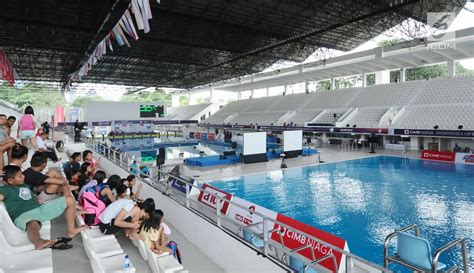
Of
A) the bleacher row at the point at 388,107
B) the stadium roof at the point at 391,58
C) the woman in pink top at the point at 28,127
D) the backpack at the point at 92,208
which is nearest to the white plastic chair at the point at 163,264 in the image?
the backpack at the point at 92,208

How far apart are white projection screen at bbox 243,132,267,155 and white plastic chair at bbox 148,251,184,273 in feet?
46.9

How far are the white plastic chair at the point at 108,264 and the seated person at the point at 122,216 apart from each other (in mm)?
726

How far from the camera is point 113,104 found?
33188mm

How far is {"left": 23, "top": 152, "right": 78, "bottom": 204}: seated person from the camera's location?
4.14m

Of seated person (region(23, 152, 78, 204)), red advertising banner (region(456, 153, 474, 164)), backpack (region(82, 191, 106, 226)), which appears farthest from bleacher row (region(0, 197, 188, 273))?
red advertising banner (region(456, 153, 474, 164))

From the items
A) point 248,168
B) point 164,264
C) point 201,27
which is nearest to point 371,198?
point 248,168

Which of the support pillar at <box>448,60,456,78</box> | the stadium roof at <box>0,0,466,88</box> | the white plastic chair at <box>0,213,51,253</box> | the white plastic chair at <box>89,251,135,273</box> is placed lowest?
the white plastic chair at <box>89,251,135,273</box>

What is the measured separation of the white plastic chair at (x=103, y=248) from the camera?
3463 mm

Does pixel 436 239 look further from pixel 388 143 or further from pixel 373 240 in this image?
pixel 388 143

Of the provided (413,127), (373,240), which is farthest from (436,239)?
(413,127)

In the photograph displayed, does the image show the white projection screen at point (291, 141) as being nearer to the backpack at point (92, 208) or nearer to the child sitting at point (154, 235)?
the backpack at point (92, 208)

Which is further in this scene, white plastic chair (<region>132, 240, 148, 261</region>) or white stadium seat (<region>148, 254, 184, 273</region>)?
white plastic chair (<region>132, 240, 148, 261</region>)

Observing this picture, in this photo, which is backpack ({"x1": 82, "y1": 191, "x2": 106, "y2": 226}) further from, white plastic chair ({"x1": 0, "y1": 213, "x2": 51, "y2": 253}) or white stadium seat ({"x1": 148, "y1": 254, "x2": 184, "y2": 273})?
white stadium seat ({"x1": 148, "y1": 254, "x2": 184, "y2": 273})

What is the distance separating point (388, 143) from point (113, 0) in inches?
933
